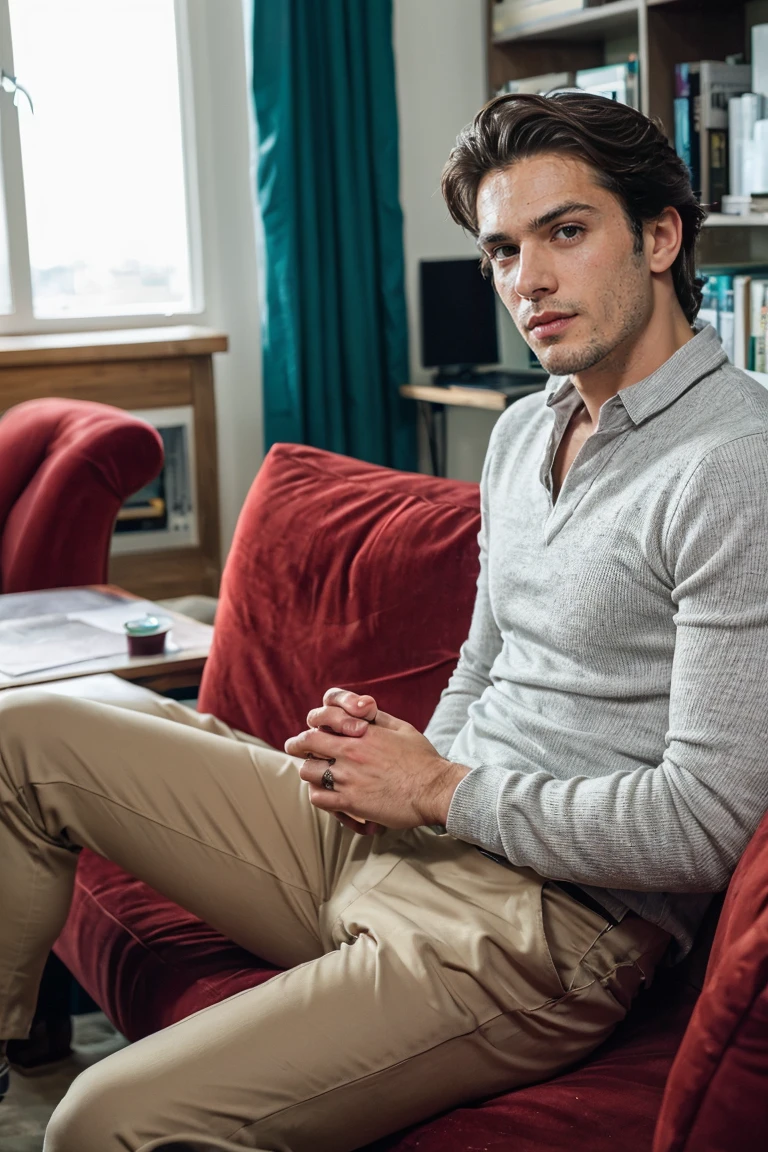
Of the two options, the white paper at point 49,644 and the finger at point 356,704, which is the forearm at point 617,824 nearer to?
the finger at point 356,704

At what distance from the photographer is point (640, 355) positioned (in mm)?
1303

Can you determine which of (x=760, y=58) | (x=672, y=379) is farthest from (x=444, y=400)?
(x=672, y=379)

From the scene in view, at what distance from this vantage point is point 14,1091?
1.67 m

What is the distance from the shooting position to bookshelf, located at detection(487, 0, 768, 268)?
3.04 m

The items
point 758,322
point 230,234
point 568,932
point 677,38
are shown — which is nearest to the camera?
point 568,932

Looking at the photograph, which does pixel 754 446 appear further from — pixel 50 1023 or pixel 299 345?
pixel 299 345

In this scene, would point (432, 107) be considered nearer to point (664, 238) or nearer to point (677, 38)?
point (677, 38)

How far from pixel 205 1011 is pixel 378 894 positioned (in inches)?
8.7

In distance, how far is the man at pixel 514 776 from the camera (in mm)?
1044

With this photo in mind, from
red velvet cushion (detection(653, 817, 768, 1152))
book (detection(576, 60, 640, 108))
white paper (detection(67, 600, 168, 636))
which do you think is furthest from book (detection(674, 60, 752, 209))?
red velvet cushion (detection(653, 817, 768, 1152))

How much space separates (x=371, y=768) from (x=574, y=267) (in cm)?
56

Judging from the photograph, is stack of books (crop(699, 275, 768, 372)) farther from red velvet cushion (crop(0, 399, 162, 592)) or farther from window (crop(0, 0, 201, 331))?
window (crop(0, 0, 201, 331))

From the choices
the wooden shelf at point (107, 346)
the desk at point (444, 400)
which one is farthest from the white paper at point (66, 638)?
the desk at point (444, 400)

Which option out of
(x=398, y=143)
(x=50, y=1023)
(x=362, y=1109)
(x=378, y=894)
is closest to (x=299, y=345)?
(x=398, y=143)
